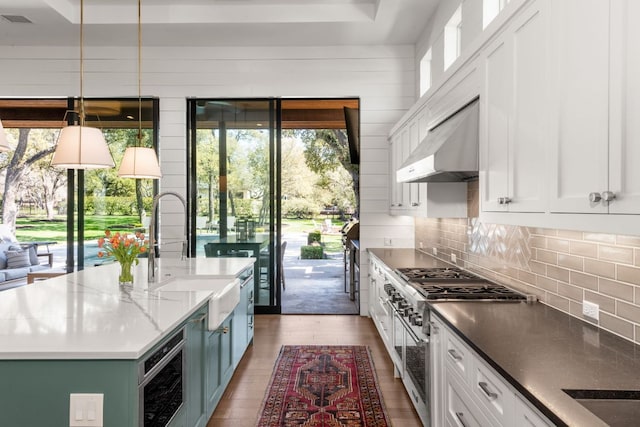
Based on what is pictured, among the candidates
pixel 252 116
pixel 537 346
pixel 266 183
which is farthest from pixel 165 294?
pixel 252 116

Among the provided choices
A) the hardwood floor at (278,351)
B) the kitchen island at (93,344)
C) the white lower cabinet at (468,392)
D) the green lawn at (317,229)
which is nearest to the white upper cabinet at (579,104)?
the white lower cabinet at (468,392)

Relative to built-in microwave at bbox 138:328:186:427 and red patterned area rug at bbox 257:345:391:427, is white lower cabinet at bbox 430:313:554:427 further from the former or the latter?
built-in microwave at bbox 138:328:186:427

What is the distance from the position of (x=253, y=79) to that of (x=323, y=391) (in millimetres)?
3746

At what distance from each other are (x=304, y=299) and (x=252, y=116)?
276cm

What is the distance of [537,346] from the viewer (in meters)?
1.50

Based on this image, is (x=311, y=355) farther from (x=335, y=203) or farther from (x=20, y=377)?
(x=335, y=203)

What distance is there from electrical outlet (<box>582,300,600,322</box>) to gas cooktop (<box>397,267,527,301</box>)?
43cm

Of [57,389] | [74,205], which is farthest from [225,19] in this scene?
[57,389]

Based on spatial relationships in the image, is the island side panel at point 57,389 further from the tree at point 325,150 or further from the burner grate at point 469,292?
the tree at point 325,150

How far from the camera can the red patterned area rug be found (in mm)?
2701

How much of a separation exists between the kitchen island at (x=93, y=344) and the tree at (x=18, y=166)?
3966mm

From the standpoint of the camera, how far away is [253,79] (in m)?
5.14

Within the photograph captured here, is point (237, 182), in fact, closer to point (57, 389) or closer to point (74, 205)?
point (74, 205)

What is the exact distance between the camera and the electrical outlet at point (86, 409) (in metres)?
1.46
